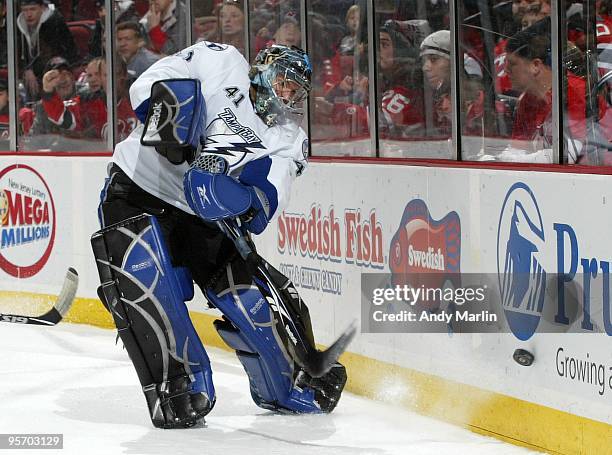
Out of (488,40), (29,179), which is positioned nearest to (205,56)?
(488,40)

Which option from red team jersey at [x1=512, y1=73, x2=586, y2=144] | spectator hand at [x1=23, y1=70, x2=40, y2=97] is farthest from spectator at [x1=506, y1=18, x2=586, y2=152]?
spectator hand at [x1=23, y1=70, x2=40, y2=97]

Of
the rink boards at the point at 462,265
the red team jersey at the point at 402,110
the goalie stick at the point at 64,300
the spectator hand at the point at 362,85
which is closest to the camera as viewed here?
the rink boards at the point at 462,265

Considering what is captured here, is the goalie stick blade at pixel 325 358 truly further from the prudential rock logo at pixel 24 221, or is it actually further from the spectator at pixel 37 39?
the spectator at pixel 37 39

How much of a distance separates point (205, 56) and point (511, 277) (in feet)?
4.27

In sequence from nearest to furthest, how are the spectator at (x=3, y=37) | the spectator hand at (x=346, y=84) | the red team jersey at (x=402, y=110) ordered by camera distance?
1. the red team jersey at (x=402, y=110)
2. the spectator hand at (x=346, y=84)
3. the spectator at (x=3, y=37)

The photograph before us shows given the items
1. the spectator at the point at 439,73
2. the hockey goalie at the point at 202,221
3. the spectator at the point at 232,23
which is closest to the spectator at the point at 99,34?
the spectator at the point at 232,23

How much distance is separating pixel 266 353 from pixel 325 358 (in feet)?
0.72

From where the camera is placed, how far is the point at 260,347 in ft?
16.2

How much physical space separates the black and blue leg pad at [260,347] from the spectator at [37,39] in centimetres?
363

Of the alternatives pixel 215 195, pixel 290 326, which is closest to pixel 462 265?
pixel 290 326

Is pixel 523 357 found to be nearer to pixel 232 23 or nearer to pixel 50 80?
pixel 232 23

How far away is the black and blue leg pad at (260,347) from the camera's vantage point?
15.9ft

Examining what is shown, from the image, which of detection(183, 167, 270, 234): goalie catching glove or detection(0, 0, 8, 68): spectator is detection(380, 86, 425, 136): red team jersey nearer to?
detection(183, 167, 270, 234): goalie catching glove

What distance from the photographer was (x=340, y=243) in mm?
5766
